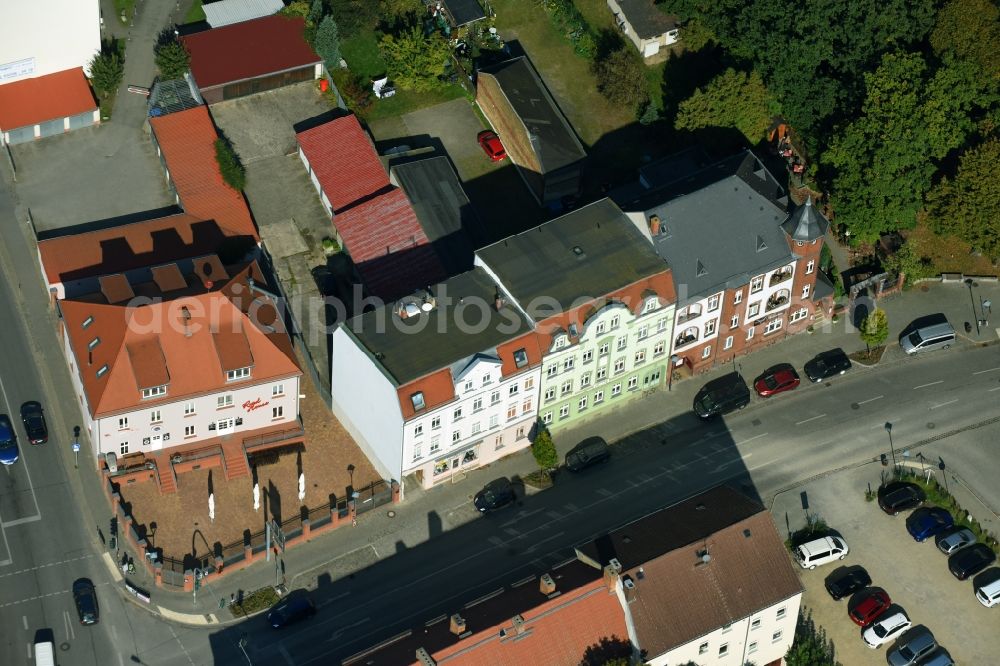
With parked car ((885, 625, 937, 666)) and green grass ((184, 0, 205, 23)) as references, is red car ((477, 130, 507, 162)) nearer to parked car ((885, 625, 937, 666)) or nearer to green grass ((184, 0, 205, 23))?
green grass ((184, 0, 205, 23))

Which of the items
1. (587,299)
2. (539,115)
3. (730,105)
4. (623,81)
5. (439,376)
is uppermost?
(623,81)

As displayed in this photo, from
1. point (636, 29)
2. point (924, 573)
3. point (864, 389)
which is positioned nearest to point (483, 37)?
point (636, 29)

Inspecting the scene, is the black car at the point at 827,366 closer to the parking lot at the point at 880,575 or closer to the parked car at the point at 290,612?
the parking lot at the point at 880,575

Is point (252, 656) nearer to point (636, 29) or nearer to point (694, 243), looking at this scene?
point (694, 243)

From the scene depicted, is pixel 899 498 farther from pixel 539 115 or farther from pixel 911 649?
pixel 539 115

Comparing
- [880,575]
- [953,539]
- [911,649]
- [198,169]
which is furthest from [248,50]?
[911,649]

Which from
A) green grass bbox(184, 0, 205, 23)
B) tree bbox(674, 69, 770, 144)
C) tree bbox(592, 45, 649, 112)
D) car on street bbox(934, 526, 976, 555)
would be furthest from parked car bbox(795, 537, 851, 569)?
green grass bbox(184, 0, 205, 23)

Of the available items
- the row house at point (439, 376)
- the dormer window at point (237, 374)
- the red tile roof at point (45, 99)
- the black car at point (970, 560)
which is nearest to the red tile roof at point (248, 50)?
the red tile roof at point (45, 99)
